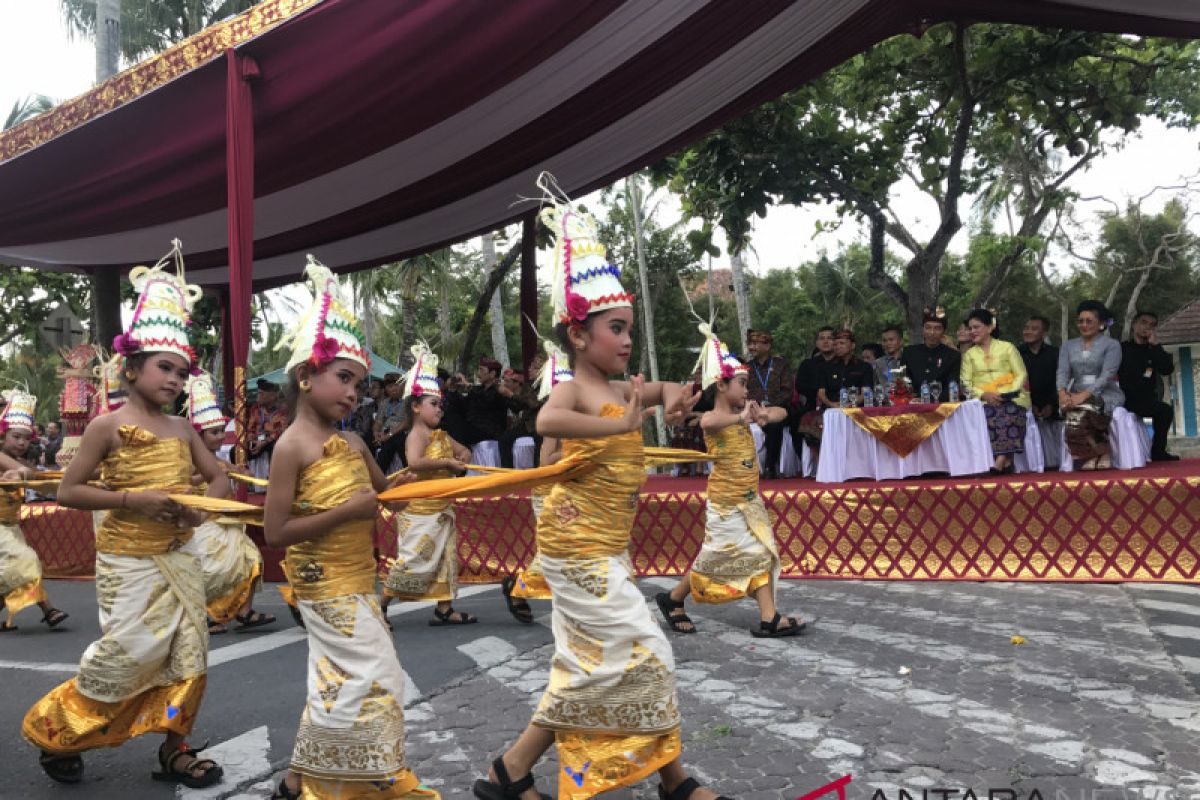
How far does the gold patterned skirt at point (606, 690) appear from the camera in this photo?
8.98 ft

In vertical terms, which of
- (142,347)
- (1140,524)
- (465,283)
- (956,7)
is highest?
(465,283)

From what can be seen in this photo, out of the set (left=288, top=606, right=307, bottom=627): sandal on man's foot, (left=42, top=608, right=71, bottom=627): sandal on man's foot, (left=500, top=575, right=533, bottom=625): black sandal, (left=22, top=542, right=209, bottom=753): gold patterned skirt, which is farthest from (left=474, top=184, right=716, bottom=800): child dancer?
(left=42, top=608, right=71, bottom=627): sandal on man's foot

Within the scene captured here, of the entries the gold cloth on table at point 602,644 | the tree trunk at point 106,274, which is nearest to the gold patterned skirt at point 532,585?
the gold cloth on table at point 602,644

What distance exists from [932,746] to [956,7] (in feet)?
24.1

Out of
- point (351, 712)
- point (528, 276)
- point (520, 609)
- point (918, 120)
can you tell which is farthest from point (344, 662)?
point (918, 120)

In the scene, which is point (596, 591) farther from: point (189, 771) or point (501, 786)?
point (189, 771)

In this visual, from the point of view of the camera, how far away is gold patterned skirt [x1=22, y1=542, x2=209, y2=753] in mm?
3381

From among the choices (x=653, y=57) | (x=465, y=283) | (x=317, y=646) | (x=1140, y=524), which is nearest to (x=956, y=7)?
(x=653, y=57)

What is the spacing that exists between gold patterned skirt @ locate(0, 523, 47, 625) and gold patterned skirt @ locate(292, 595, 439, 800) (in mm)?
5130

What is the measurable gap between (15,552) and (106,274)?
7.61 m

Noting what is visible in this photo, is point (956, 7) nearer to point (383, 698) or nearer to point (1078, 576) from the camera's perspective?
point (1078, 576)

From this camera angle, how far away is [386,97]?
290 inches

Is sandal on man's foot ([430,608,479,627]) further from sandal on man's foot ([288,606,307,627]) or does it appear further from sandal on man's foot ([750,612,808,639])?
sandal on man's foot ([750,612,808,639])

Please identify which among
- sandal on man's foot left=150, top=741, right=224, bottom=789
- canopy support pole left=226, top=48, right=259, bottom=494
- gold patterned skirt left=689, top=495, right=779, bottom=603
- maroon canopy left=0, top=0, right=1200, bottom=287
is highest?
maroon canopy left=0, top=0, right=1200, bottom=287
